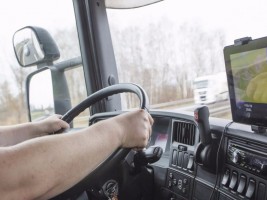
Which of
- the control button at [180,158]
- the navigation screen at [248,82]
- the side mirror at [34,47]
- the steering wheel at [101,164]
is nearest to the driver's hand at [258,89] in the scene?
the navigation screen at [248,82]

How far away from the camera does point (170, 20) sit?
5.68ft

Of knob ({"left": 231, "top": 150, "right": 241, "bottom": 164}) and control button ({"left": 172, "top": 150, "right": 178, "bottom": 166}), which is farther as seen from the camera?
control button ({"left": 172, "top": 150, "right": 178, "bottom": 166})

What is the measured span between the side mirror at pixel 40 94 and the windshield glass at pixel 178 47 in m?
0.48

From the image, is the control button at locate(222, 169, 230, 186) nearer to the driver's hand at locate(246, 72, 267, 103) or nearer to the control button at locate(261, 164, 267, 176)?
the control button at locate(261, 164, 267, 176)

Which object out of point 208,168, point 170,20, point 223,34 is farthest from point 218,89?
point 170,20

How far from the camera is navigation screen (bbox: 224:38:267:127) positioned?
3.52 feet

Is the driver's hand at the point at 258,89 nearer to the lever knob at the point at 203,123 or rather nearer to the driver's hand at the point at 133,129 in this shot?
the lever knob at the point at 203,123

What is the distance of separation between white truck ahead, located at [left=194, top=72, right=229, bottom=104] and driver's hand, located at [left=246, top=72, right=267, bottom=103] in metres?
0.26

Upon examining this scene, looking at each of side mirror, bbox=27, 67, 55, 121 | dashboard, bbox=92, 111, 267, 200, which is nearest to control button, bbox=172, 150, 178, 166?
dashboard, bbox=92, 111, 267, 200

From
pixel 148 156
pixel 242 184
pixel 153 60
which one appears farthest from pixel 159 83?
pixel 242 184

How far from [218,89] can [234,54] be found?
34 cm

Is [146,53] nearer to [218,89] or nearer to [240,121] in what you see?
[218,89]

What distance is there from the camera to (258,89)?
1098 mm

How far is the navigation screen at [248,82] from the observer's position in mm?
1074
